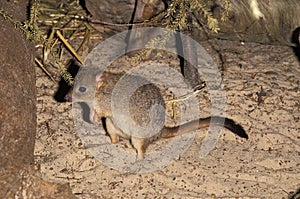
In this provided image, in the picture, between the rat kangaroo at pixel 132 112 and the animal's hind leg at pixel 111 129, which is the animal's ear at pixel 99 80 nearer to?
the rat kangaroo at pixel 132 112

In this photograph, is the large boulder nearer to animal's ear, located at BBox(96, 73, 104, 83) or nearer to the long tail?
animal's ear, located at BBox(96, 73, 104, 83)

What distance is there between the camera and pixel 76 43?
15.8 ft

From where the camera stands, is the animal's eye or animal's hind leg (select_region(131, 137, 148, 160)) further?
the animal's eye

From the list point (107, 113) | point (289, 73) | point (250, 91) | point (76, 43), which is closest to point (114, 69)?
point (76, 43)

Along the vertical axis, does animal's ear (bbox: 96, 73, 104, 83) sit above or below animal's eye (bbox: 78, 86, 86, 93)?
above

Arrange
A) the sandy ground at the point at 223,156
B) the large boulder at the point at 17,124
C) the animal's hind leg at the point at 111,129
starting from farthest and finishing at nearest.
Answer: the animal's hind leg at the point at 111,129 < the sandy ground at the point at 223,156 < the large boulder at the point at 17,124

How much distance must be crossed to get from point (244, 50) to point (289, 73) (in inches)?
20.8

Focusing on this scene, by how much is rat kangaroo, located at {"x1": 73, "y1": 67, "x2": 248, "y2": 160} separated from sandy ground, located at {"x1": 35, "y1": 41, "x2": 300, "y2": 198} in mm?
168

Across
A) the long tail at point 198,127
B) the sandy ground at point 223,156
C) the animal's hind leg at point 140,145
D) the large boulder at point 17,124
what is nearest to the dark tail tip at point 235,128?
the long tail at point 198,127

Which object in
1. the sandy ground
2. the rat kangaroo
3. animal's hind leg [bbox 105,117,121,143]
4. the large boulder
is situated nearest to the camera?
the large boulder

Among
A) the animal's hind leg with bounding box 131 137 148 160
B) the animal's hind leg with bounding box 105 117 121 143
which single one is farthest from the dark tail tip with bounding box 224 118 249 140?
the animal's hind leg with bounding box 105 117 121 143

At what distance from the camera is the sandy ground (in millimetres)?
3486

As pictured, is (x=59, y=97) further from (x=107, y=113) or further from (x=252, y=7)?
(x=252, y=7)

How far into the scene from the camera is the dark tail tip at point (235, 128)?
3723 millimetres
